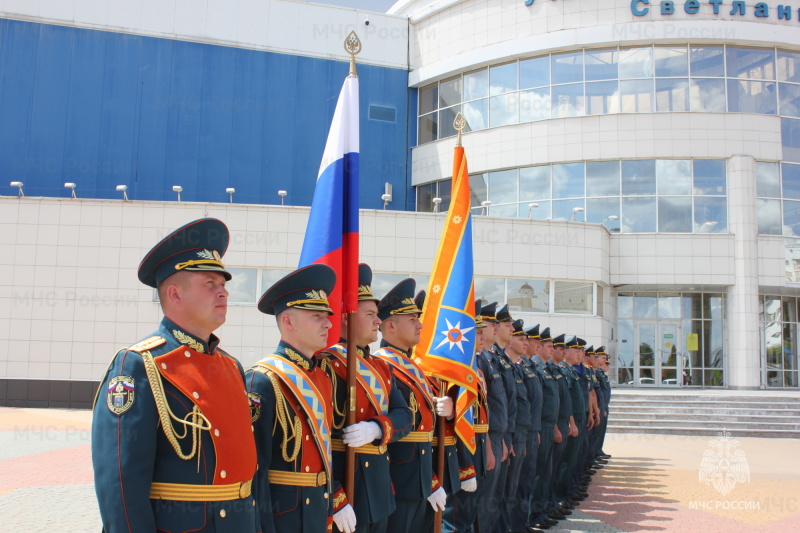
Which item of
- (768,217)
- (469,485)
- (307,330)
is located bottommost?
(469,485)

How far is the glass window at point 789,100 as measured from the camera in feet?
77.0

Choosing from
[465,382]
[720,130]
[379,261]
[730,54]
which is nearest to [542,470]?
[465,382]

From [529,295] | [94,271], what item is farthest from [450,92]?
[94,271]

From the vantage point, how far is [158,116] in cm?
2461

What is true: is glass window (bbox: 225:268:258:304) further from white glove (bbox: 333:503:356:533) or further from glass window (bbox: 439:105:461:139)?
white glove (bbox: 333:503:356:533)

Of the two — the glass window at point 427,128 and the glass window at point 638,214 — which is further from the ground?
the glass window at point 427,128

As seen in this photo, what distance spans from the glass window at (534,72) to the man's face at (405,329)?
68.0 ft

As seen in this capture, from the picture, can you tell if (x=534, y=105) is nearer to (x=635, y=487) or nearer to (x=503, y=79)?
(x=503, y=79)

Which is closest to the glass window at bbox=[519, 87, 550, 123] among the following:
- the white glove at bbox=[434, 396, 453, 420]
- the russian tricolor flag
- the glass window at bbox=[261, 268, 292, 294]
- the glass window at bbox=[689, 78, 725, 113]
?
the glass window at bbox=[689, 78, 725, 113]

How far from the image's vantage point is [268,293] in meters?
3.66

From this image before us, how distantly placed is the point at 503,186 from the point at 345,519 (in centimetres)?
2186

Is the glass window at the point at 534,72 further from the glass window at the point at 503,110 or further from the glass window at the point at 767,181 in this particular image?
the glass window at the point at 767,181

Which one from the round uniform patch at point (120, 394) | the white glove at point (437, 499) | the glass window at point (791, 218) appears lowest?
the white glove at point (437, 499)

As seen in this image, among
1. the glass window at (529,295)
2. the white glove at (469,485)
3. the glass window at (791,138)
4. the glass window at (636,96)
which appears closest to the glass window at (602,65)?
the glass window at (636,96)
